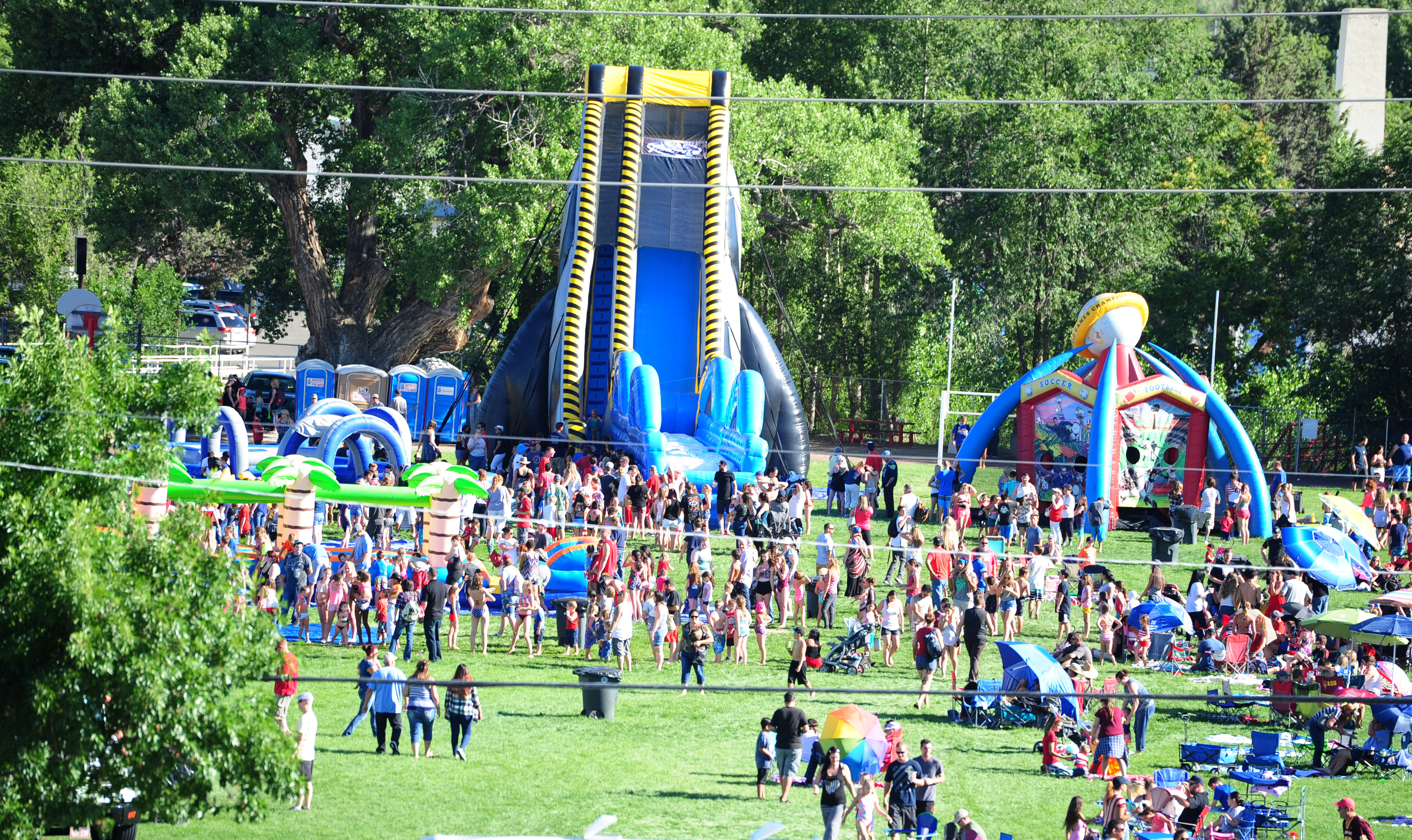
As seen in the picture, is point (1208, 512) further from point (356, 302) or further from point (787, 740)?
point (356, 302)

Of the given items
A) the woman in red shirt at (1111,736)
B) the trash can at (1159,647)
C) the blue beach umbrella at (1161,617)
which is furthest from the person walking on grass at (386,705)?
the trash can at (1159,647)

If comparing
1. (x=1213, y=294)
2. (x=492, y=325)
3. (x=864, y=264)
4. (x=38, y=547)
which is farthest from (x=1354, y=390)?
(x=38, y=547)

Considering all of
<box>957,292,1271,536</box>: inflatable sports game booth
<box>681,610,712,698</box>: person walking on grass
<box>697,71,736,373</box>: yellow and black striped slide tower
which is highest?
<box>697,71,736,373</box>: yellow and black striped slide tower

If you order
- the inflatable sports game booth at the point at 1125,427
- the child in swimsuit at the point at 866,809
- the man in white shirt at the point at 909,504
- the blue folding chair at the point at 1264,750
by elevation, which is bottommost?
the child in swimsuit at the point at 866,809

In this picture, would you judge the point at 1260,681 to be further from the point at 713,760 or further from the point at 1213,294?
the point at 1213,294

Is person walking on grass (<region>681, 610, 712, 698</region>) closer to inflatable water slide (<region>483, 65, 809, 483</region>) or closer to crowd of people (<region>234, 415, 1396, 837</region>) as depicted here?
crowd of people (<region>234, 415, 1396, 837</region>)

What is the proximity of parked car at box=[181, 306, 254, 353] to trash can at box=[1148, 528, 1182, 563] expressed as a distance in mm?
27402

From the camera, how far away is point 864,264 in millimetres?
46219

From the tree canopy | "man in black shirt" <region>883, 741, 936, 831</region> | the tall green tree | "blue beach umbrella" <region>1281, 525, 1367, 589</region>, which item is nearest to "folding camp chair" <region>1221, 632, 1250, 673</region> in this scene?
"blue beach umbrella" <region>1281, 525, 1367, 589</region>

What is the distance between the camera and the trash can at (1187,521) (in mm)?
28344

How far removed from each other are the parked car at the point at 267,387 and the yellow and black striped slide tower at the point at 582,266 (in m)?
10.7

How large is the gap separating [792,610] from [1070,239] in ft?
73.8

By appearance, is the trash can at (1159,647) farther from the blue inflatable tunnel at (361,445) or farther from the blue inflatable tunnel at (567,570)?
the blue inflatable tunnel at (361,445)

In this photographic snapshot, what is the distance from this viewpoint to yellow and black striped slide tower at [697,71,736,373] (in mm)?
31031
